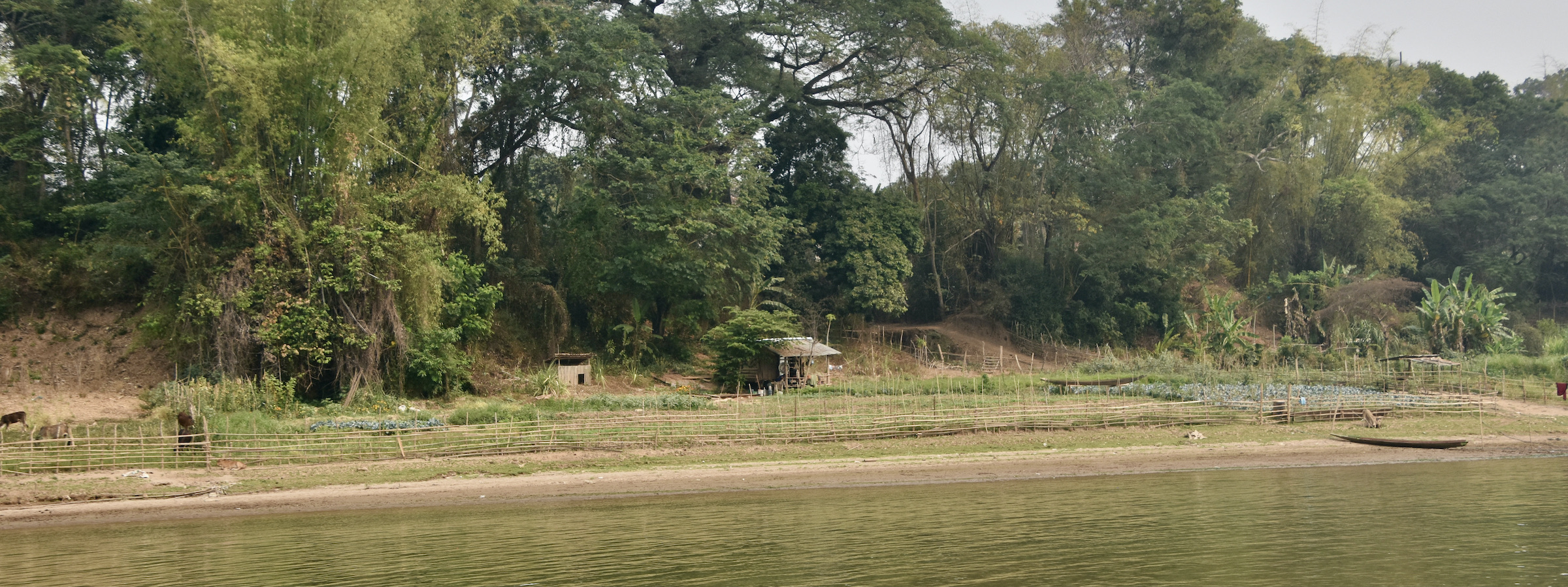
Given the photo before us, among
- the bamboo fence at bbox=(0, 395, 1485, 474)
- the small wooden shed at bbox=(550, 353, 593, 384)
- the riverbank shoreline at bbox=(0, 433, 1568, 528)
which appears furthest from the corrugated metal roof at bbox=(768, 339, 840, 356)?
the riverbank shoreline at bbox=(0, 433, 1568, 528)

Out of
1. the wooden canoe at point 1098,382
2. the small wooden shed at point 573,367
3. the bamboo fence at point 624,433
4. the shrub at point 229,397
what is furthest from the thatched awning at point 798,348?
the shrub at point 229,397

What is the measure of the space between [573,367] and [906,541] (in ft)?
58.2

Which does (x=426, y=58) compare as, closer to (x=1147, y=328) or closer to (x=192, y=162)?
(x=192, y=162)

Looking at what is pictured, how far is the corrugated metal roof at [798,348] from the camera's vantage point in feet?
98.8

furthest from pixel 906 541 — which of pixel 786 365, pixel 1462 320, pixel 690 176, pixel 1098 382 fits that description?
pixel 1462 320

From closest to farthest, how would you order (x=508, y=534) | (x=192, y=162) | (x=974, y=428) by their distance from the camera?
(x=508, y=534) → (x=974, y=428) → (x=192, y=162)

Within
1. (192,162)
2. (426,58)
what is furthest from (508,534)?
(426,58)

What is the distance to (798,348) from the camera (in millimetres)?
30453

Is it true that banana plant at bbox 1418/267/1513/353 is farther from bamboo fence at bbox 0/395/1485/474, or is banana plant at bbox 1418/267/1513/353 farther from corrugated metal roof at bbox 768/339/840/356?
corrugated metal roof at bbox 768/339/840/356

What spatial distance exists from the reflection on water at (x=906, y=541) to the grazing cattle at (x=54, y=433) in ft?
14.1

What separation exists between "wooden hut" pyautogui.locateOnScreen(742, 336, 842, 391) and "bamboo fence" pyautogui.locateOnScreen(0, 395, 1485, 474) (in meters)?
7.29

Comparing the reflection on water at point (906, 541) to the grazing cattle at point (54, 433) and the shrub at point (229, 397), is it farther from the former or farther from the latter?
the shrub at point (229, 397)

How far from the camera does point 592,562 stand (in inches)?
506

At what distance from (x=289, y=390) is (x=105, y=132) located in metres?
11.3
